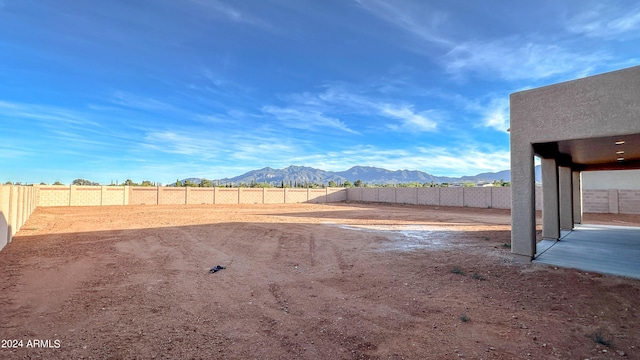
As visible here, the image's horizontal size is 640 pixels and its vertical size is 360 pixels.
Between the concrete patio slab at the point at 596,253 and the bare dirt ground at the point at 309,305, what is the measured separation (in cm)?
66

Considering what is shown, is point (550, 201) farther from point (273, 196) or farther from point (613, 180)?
point (273, 196)

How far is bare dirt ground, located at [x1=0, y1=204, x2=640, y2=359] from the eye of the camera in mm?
3188

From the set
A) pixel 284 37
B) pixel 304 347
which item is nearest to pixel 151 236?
pixel 304 347

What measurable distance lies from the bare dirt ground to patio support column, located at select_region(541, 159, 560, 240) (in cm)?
267

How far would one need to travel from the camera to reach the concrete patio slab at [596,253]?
588 cm

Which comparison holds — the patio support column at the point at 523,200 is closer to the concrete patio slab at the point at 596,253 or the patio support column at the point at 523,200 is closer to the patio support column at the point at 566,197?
the concrete patio slab at the point at 596,253

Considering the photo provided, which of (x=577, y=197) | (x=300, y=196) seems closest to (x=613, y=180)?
(x=577, y=197)

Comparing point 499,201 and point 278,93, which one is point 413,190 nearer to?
point 499,201

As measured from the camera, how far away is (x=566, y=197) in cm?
1120

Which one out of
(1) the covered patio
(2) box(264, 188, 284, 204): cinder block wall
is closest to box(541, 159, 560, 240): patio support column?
(1) the covered patio

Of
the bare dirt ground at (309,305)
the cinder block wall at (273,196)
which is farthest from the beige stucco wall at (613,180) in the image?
the cinder block wall at (273,196)

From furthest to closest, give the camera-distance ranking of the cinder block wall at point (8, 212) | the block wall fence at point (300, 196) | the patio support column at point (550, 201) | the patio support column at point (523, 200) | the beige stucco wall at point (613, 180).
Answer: the block wall fence at point (300, 196) < the beige stucco wall at point (613, 180) < the patio support column at point (550, 201) < the cinder block wall at point (8, 212) < the patio support column at point (523, 200)

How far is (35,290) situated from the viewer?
497cm

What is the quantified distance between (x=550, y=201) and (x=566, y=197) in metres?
3.22
